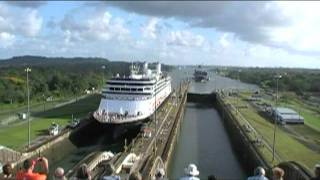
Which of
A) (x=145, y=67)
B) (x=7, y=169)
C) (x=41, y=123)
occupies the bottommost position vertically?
(x=41, y=123)

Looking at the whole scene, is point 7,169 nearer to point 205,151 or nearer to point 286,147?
point 286,147

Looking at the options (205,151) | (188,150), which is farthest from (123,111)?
(205,151)

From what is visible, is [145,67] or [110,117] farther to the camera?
[145,67]

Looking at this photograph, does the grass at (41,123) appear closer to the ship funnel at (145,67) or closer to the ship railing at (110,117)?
the ship railing at (110,117)

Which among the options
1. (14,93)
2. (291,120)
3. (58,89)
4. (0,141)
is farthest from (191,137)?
(58,89)

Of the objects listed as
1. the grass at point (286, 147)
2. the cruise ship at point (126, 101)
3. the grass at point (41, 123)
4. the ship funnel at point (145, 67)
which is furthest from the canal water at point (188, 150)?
the ship funnel at point (145, 67)

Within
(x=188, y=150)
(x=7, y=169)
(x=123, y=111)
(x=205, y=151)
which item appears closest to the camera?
(x=7, y=169)

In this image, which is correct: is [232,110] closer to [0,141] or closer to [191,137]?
[191,137]

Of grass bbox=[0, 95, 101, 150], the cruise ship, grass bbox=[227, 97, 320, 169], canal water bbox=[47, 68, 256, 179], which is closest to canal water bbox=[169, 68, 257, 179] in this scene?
canal water bbox=[47, 68, 256, 179]

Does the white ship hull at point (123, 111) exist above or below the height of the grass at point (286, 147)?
above
